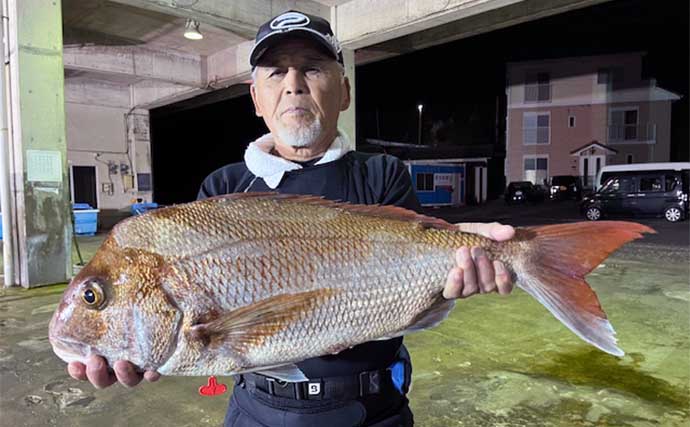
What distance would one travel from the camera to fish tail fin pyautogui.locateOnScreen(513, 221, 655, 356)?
45.9 inches

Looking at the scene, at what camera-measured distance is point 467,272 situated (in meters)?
1.20

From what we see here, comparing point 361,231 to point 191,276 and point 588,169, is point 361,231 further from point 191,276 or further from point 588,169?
point 588,169

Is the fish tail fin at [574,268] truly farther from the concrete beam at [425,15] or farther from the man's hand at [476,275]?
the concrete beam at [425,15]

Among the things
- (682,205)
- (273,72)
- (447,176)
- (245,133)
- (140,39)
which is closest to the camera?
(273,72)

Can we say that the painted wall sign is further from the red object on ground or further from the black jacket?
the black jacket

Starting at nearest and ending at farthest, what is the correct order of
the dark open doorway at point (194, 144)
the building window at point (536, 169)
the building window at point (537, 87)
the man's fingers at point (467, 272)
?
the man's fingers at point (467, 272) → the dark open doorway at point (194, 144) → the building window at point (536, 169) → the building window at point (537, 87)

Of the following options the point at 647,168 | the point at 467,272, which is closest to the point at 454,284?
the point at 467,272

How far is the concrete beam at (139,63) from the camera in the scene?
10.4 m

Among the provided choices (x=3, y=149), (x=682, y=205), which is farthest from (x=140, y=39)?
(x=682, y=205)

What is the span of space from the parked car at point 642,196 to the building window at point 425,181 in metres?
8.89

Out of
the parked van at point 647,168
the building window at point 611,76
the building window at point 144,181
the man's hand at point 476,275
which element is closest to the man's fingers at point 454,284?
the man's hand at point 476,275

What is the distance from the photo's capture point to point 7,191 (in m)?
5.70

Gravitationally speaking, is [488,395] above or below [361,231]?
below

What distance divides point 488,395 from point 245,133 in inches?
1059
